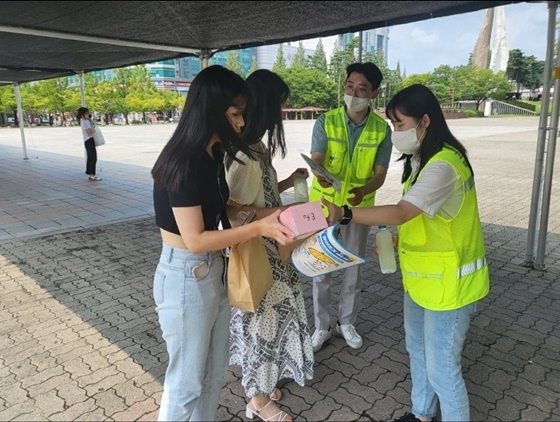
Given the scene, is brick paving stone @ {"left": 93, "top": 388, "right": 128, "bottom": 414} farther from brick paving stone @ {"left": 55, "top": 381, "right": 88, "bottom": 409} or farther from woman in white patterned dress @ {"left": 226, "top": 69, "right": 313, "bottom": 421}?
woman in white patterned dress @ {"left": 226, "top": 69, "right": 313, "bottom": 421}

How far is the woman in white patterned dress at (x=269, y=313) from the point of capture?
1.99 metres

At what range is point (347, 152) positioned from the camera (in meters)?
2.79

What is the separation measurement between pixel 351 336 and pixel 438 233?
1.42m

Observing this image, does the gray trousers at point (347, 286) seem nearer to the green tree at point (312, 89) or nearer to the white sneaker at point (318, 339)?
the white sneaker at point (318, 339)

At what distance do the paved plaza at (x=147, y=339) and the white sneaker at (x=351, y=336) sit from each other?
51 mm

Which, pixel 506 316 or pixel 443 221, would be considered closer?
pixel 443 221

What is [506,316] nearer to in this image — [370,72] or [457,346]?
[457,346]

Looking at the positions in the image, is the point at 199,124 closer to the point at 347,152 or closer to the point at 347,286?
the point at 347,152

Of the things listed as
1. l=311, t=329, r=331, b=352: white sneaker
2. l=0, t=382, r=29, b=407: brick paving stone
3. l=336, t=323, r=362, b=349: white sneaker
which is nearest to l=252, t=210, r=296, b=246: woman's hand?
l=311, t=329, r=331, b=352: white sneaker

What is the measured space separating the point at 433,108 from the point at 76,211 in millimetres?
6569

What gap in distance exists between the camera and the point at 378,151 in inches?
109

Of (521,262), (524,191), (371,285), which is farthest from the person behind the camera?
(524,191)

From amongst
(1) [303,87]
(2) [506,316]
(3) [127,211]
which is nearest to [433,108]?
(2) [506,316]

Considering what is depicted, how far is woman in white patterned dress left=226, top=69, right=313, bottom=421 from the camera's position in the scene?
1.99m
